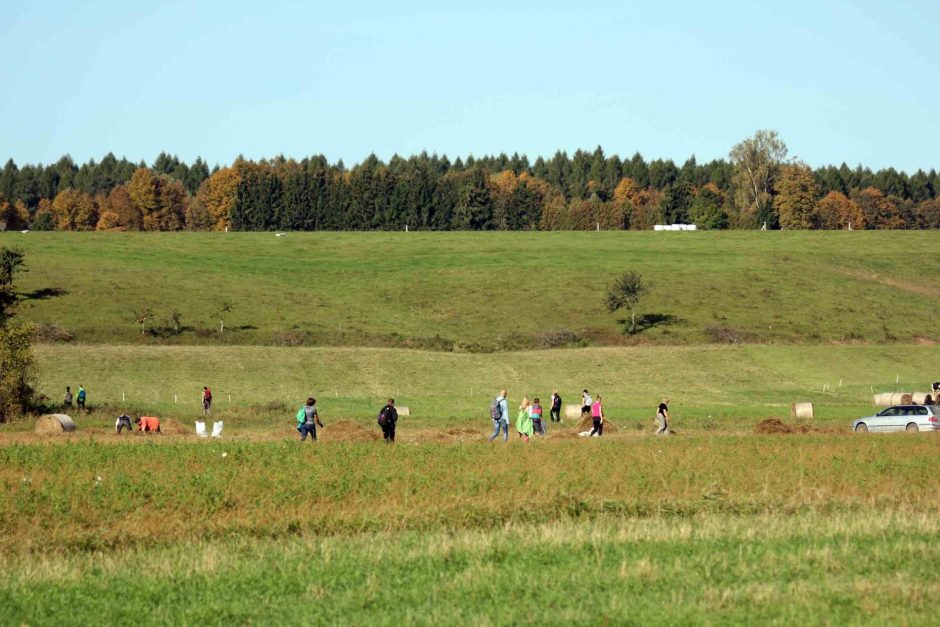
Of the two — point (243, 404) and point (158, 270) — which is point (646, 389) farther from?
point (158, 270)

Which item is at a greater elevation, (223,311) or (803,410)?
(223,311)

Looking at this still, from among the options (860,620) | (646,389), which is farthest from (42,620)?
(646,389)

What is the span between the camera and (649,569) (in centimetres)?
1894

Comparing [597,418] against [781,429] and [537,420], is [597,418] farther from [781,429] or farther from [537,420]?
[781,429]

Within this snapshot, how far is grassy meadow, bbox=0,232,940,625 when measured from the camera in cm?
1777

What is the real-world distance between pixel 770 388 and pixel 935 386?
13.4 metres

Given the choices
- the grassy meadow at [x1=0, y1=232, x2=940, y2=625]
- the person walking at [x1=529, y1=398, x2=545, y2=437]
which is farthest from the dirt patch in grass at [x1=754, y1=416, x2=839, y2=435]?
the person walking at [x1=529, y1=398, x2=545, y2=437]

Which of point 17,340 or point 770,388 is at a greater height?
point 17,340

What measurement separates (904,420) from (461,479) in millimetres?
24503

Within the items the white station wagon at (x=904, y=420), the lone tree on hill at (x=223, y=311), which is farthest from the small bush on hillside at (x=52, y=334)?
the white station wagon at (x=904, y=420)

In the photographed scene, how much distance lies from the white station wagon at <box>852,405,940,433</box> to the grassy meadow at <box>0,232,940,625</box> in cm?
158

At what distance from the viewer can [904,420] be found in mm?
46219

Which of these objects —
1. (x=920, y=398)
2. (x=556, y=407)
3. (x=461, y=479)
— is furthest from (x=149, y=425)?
(x=920, y=398)

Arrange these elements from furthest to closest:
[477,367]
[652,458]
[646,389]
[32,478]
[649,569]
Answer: [477,367], [646,389], [652,458], [32,478], [649,569]
